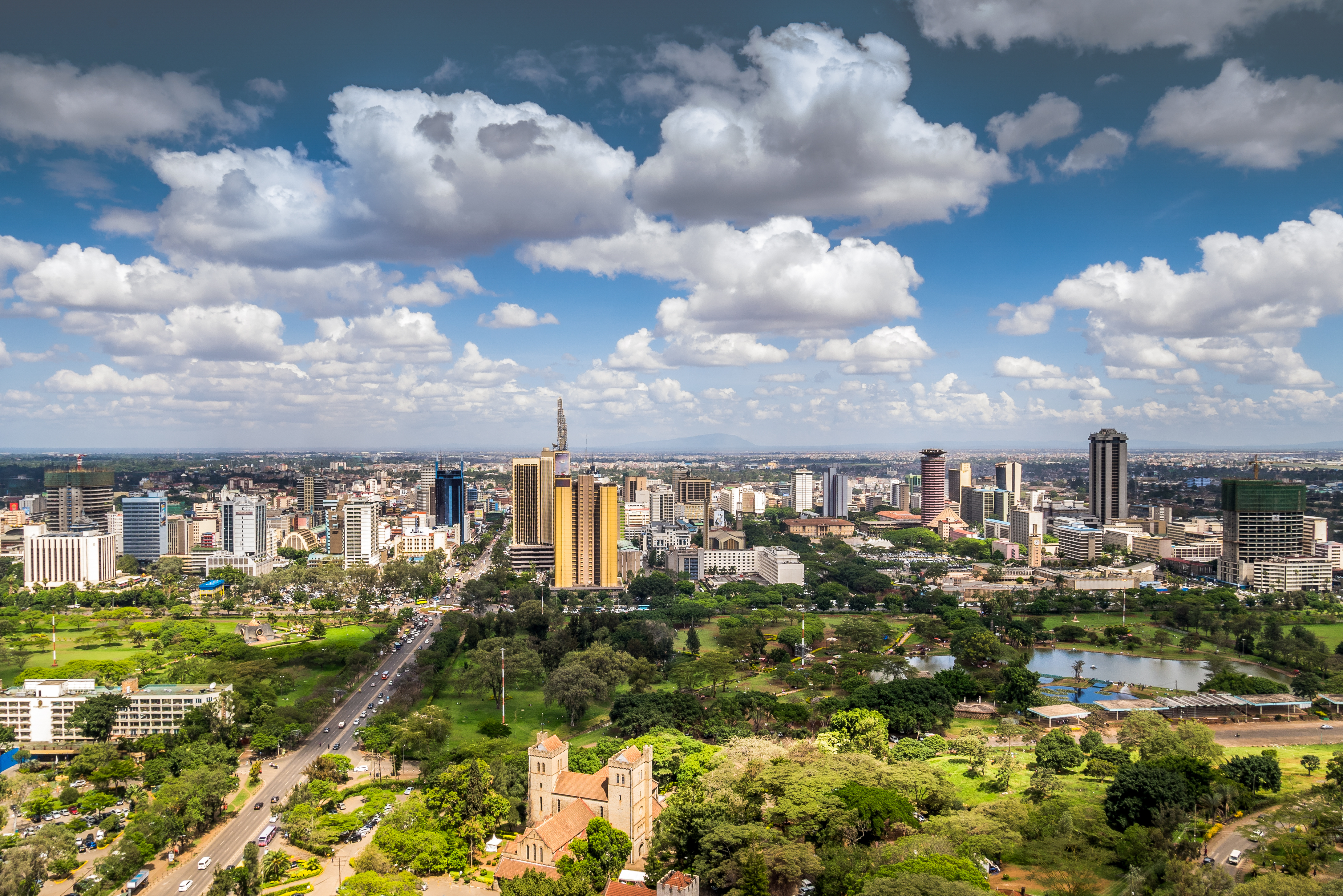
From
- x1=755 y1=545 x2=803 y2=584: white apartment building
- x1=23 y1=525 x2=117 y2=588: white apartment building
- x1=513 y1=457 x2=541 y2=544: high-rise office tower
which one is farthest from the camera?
x1=513 y1=457 x2=541 y2=544: high-rise office tower

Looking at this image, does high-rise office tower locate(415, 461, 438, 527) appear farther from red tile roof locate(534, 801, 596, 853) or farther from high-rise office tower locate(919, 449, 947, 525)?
red tile roof locate(534, 801, 596, 853)

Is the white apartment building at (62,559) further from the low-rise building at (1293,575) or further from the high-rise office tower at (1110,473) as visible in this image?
the high-rise office tower at (1110,473)

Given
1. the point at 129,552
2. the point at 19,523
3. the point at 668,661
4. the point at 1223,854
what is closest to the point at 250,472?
the point at 19,523

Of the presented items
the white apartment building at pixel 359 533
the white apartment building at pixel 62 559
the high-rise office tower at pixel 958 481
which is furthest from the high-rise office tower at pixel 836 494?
the white apartment building at pixel 62 559

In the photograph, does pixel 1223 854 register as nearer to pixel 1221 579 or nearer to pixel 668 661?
pixel 668 661

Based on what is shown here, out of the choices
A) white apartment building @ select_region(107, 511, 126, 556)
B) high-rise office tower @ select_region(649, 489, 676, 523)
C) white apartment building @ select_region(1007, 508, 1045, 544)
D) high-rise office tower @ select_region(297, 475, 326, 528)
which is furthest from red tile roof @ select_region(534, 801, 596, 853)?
high-rise office tower @ select_region(297, 475, 326, 528)

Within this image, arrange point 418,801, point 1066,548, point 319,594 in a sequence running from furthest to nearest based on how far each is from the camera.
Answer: point 1066,548 < point 319,594 < point 418,801

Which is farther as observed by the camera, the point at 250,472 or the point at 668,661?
the point at 250,472
